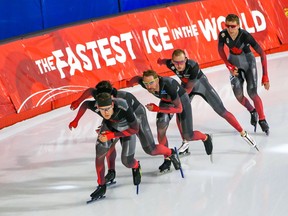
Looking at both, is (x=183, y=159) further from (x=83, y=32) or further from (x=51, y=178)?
(x=83, y=32)

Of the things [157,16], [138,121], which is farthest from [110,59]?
[138,121]

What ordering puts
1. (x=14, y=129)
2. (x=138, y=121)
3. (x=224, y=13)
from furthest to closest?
(x=224, y=13) → (x=14, y=129) → (x=138, y=121)

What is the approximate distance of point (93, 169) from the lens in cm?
725

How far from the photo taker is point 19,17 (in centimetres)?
1022

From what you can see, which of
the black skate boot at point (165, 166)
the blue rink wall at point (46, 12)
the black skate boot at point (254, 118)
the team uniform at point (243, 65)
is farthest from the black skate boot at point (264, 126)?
the blue rink wall at point (46, 12)

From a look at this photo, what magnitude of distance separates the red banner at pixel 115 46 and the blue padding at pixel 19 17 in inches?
35.1

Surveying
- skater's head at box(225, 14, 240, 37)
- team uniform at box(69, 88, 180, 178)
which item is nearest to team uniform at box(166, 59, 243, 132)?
skater's head at box(225, 14, 240, 37)

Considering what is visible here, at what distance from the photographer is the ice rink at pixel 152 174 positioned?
603 centimetres

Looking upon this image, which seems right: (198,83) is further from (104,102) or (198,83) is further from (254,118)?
(104,102)

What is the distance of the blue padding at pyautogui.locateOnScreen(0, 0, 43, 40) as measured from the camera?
10.0 metres

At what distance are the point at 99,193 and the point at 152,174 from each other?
2.68 feet

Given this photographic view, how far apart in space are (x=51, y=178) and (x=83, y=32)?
10.7 ft

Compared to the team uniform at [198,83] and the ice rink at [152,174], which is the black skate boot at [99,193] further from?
the team uniform at [198,83]

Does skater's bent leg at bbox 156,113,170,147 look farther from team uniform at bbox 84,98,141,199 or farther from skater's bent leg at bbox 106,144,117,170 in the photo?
team uniform at bbox 84,98,141,199
